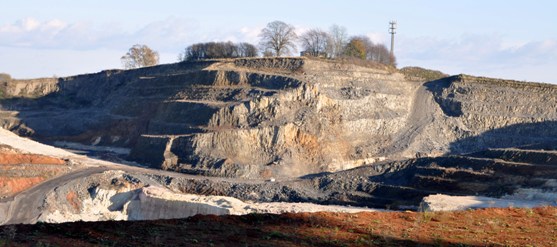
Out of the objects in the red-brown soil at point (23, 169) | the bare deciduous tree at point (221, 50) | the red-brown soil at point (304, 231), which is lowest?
the red-brown soil at point (23, 169)

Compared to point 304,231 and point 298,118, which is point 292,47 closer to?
point 298,118

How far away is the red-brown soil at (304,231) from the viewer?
68.7ft

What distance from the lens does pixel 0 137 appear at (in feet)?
256

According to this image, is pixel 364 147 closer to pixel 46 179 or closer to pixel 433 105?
pixel 433 105

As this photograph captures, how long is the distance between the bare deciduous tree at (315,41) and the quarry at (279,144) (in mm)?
14577

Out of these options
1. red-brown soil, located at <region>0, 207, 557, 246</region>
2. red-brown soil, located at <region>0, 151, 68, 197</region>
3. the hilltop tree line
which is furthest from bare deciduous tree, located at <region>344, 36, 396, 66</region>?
red-brown soil, located at <region>0, 207, 557, 246</region>

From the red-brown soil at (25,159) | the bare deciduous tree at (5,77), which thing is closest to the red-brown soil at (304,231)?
the red-brown soil at (25,159)

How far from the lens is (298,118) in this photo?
74.1 meters

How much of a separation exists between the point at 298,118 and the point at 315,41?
3171 cm

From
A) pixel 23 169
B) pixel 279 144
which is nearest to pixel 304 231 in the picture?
pixel 23 169

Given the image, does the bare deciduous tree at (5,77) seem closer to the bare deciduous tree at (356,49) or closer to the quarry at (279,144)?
the quarry at (279,144)

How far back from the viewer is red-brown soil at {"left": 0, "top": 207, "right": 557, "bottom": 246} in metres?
21.0

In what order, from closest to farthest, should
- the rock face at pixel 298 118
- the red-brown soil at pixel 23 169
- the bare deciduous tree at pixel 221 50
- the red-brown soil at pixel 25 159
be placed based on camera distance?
the red-brown soil at pixel 23 169
the red-brown soil at pixel 25 159
the rock face at pixel 298 118
the bare deciduous tree at pixel 221 50

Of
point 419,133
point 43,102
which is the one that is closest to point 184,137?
point 419,133
